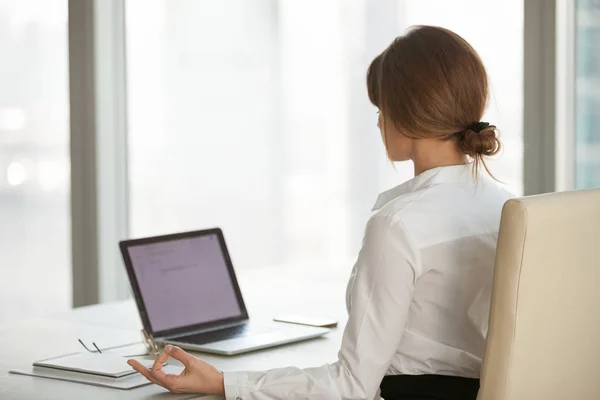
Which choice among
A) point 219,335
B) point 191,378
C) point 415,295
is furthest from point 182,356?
point 219,335

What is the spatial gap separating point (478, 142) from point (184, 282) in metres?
0.85

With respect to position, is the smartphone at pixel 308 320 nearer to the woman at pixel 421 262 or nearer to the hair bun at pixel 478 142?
the woman at pixel 421 262

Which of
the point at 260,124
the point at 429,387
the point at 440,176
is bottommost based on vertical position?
the point at 429,387

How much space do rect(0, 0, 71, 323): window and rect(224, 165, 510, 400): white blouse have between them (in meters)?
2.51

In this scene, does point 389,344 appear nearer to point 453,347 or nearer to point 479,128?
point 453,347

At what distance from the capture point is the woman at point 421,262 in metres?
1.65

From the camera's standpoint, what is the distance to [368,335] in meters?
1.64

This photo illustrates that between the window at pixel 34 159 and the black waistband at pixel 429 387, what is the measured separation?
261 centimetres

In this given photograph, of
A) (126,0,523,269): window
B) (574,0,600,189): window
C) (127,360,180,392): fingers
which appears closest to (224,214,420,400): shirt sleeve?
(127,360,180,392): fingers

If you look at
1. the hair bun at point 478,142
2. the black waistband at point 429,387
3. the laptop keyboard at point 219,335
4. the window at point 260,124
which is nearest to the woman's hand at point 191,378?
the black waistband at point 429,387

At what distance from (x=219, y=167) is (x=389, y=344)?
2.57 m

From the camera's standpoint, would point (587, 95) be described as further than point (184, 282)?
Yes

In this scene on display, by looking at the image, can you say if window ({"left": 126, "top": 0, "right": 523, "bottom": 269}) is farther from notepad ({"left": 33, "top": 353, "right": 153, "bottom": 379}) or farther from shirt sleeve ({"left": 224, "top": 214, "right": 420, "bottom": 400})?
shirt sleeve ({"left": 224, "top": 214, "right": 420, "bottom": 400})

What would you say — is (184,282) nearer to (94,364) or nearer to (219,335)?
(219,335)
